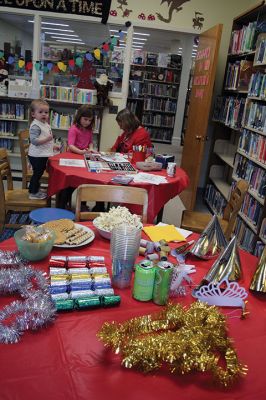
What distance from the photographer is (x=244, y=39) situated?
152 inches

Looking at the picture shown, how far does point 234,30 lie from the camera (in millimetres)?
4297

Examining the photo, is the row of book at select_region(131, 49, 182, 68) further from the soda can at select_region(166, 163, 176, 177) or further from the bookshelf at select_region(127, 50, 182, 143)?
the soda can at select_region(166, 163, 176, 177)

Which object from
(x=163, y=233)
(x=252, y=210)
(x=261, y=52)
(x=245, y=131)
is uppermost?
(x=261, y=52)

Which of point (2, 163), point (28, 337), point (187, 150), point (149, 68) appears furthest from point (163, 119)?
point (28, 337)

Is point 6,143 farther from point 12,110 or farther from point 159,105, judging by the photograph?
point 159,105

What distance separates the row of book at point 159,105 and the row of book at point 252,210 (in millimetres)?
6174

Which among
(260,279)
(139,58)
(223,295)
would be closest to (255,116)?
(260,279)

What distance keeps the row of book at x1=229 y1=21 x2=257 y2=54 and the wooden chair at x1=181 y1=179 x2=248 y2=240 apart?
1804 mm

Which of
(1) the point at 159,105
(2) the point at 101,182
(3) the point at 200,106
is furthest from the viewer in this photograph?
(1) the point at 159,105

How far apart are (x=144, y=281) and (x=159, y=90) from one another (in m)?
8.44

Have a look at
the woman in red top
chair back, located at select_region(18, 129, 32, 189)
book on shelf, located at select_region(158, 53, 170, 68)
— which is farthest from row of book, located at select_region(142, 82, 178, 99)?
chair back, located at select_region(18, 129, 32, 189)

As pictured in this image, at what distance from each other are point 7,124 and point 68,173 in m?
2.83

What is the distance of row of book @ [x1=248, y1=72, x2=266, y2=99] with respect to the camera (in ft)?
10.2

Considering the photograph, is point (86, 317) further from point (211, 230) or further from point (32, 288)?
point (211, 230)
